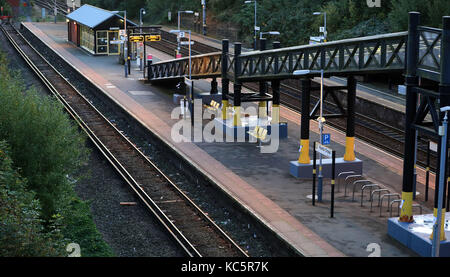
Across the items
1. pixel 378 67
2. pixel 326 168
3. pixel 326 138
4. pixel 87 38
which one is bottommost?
pixel 326 168

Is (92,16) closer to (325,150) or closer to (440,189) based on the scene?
(325,150)

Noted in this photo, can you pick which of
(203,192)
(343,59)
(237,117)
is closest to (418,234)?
(343,59)

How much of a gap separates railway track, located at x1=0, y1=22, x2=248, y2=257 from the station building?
50.4 ft

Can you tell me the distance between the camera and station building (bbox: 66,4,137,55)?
58875mm

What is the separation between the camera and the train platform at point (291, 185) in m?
20.0

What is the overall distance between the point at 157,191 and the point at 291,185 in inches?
190

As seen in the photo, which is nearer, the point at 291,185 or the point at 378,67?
the point at 378,67

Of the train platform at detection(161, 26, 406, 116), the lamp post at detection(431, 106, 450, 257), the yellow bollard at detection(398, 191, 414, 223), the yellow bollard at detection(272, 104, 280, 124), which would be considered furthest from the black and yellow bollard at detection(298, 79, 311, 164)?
the train platform at detection(161, 26, 406, 116)

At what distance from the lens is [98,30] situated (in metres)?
59.0

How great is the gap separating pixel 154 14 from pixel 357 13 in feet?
123

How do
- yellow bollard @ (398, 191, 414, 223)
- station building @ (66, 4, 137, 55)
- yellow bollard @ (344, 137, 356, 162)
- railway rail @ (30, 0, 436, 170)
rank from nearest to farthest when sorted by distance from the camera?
yellow bollard @ (398, 191, 414, 223) → yellow bollard @ (344, 137, 356, 162) → railway rail @ (30, 0, 436, 170) → station building @ (66, 4, 137, 55)

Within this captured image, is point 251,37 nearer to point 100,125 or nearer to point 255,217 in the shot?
point 100,125

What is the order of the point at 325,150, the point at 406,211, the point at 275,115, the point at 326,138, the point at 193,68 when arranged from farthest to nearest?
the point at 193,68
the point at 275,115
the point at 326,138
the point at 325,150
the point at 406,211

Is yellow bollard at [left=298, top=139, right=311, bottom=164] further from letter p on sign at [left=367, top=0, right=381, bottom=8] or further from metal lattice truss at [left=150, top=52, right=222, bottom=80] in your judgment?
letter p on sign at [left=367, top=0, right=381, bottom=8]
